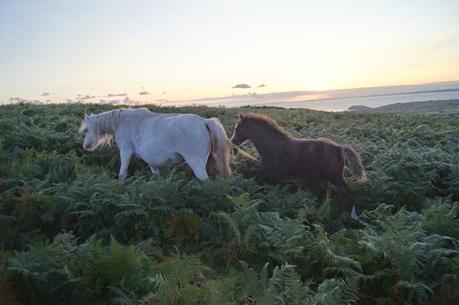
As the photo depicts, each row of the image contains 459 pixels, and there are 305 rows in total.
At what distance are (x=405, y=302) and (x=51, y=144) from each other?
10370 mm

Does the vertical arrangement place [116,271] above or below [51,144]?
below

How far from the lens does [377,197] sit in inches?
354

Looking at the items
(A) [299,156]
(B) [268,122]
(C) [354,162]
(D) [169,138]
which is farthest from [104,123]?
(C) [354,162]

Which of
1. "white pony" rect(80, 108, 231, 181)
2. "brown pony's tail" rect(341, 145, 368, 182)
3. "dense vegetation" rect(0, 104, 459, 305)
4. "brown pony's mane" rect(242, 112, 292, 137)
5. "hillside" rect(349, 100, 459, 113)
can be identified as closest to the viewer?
"dense vegetation" rect(0, 104, 459, 305)

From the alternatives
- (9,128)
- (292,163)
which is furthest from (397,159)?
(9,128)

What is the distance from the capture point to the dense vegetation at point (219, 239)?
14.1ft

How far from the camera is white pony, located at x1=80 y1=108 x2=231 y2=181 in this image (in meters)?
9.06

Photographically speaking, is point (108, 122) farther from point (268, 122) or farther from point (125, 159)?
point (268, 122)

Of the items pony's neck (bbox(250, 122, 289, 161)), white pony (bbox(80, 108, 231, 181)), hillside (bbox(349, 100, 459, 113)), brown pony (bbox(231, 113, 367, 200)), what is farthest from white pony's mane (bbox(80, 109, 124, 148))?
hillside (bbox(349, 100, 459, 113))

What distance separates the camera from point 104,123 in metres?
10.4

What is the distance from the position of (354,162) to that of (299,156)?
3.88ft

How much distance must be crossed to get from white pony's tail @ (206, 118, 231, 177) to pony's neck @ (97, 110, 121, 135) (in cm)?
258

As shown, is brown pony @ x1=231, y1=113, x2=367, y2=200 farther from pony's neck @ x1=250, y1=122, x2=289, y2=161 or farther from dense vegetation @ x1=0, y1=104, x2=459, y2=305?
dense vegetation @ x1=0, y1=104, x2=459, y2=305

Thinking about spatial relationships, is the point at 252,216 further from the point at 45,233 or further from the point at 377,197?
the point at 377,197
